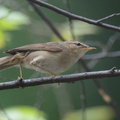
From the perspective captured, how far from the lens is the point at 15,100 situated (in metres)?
6.97

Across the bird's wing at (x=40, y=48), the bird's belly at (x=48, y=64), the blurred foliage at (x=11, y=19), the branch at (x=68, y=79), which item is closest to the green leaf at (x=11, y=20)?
the blurred foliage at (x=11, y=19)

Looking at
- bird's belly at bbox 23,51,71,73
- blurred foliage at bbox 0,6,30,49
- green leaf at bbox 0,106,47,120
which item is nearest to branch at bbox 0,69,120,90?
green leaf at bbox 0,106,47,120

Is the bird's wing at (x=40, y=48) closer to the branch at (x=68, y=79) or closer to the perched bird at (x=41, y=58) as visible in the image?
the perched bird at (x=41, y=58)

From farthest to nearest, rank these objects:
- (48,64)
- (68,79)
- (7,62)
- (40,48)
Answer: (40,48)
(48,64)
(7,62)
(68,79)

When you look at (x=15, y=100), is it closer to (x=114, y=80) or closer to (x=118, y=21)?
(x=114, y=80)

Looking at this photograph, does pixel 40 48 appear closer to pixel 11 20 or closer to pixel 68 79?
pixel 11 20

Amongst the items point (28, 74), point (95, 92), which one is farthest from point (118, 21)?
→ point (28, 74)

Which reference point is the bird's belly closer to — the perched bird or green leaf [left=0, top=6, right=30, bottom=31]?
the perched bird

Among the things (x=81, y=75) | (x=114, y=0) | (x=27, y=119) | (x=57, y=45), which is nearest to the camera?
(x=81, y=75)

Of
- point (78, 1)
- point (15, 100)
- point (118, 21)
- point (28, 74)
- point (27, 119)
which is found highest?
point (78, 1)

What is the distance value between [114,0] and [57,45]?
11.7 feet

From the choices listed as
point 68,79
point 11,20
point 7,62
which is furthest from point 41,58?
point 68,79

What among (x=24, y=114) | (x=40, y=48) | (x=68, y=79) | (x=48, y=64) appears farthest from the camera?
(x=40, y=48)

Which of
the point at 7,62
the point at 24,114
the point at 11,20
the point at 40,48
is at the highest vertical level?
the point at 11,20
